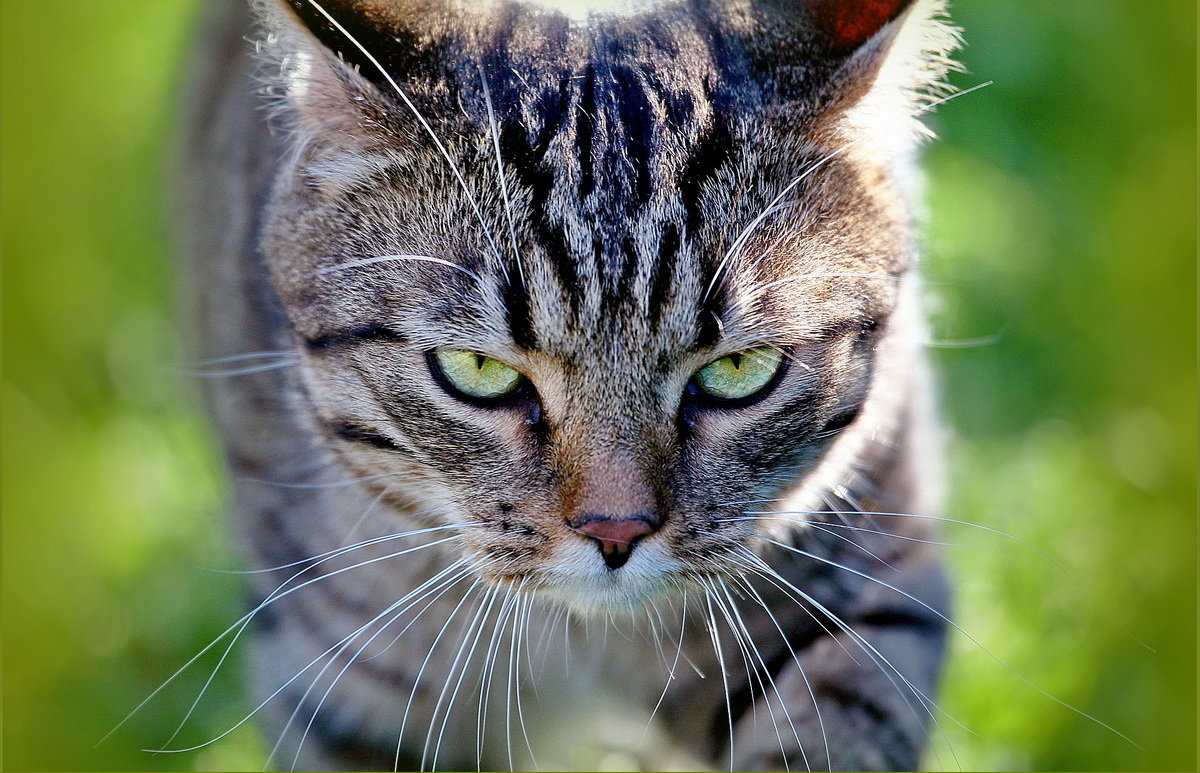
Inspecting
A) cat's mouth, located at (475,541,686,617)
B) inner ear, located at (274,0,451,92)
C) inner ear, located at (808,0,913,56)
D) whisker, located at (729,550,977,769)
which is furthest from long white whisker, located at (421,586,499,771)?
inner ear, located at (808,0,913,56)

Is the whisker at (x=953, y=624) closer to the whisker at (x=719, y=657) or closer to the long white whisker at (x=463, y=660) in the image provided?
the whisker at (x=719, y=657)

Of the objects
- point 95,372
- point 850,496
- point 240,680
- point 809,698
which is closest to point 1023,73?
point 850,496

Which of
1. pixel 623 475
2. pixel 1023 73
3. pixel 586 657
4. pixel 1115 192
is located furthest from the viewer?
pixel 1115 192

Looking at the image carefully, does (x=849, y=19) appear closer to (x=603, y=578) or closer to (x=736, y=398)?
(x=736, y=398)

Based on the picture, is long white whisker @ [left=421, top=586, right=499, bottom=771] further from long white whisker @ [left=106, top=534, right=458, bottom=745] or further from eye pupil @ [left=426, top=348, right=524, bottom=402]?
eye pupil @ [left=426, top=348, right=524, bottom=402]

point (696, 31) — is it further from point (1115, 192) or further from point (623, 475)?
point (1115, 192)

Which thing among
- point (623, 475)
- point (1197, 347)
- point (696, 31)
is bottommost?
point (1197, 347)

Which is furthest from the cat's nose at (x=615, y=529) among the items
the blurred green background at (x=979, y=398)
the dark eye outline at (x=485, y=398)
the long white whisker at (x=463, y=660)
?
the blurred green background at (x=979, y=398)
